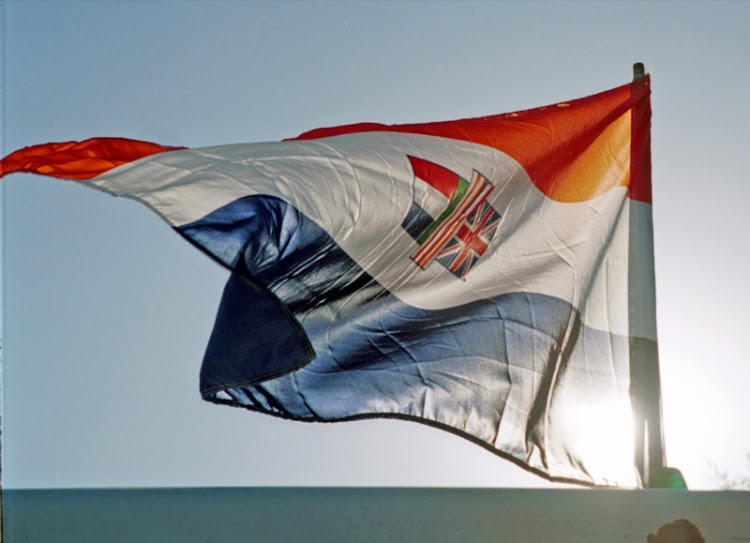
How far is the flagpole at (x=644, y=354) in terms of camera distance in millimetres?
6680

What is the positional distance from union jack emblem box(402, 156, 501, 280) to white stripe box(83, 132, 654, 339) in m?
0.04

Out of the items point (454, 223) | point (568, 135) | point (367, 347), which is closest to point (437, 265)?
point (454, 223)

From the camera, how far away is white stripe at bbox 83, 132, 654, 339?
286 inches

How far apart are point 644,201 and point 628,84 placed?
0.82 metres

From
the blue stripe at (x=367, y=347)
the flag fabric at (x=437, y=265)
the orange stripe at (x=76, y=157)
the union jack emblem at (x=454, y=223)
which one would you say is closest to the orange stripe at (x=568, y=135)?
the flag fabric at (x=437, y=265)

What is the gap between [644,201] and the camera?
7852 mm

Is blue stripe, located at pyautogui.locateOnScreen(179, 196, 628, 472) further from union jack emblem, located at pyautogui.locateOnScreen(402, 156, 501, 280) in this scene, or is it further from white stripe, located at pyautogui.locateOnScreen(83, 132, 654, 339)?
union jack emblem, located at pyautogui.locateOnScreen(402, 156, 501, 280)

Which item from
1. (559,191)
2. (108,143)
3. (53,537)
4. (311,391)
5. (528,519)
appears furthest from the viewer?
(528,519)

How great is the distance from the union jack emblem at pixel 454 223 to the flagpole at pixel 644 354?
0.82m

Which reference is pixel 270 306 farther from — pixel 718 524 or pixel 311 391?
pixel 718 524

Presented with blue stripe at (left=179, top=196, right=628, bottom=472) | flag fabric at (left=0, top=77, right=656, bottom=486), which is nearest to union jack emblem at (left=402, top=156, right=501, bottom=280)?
flag fabric at (left=0, top=77, right=656, bottom=486)

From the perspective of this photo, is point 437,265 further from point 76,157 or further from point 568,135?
point 76,157

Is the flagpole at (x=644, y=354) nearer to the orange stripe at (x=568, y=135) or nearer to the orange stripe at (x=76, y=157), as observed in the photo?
the orange stripe at (x=568, y=135)

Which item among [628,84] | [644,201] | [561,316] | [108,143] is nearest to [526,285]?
[561,316]
